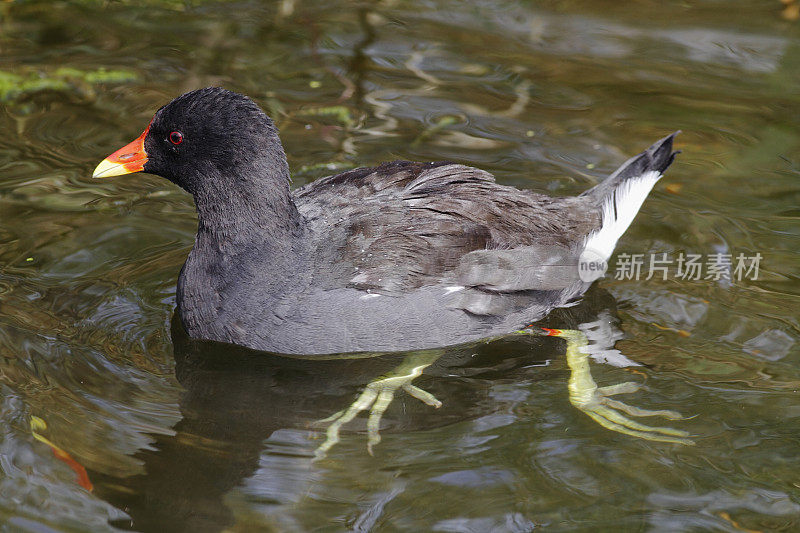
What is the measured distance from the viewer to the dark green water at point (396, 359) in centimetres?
407

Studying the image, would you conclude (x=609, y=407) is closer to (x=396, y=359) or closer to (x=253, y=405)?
(x=396, y=359)

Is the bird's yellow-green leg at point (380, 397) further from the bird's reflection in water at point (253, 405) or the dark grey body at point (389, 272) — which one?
the dark grey body at point (389, 272)

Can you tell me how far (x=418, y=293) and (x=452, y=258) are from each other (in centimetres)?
24

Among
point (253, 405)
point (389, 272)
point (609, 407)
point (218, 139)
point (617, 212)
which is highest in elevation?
point (218, 139)

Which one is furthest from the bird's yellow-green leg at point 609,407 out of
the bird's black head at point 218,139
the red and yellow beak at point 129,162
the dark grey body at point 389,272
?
the red and yellow beak at point 129,162

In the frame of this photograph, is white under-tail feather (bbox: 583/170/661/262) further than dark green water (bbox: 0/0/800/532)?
Yes

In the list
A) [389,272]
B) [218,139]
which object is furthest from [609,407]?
[218,139]

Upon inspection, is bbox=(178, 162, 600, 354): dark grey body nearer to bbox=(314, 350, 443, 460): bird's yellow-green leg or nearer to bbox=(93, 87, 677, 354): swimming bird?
bbox=(93, 87, 677, 354): swimming bird

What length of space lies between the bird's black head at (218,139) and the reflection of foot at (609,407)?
67.7 inches

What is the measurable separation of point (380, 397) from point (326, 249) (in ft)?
2.46

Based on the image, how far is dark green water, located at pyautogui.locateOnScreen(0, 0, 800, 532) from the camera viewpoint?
407 centimetres

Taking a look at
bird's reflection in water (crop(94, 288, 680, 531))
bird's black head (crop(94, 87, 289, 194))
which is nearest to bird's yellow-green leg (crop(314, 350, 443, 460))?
bird's reflection in water (crop(94, 288, 680, 531))

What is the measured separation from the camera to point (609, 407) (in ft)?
15.3

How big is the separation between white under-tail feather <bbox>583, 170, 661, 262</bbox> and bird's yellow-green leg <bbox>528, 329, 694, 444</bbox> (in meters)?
0.66
